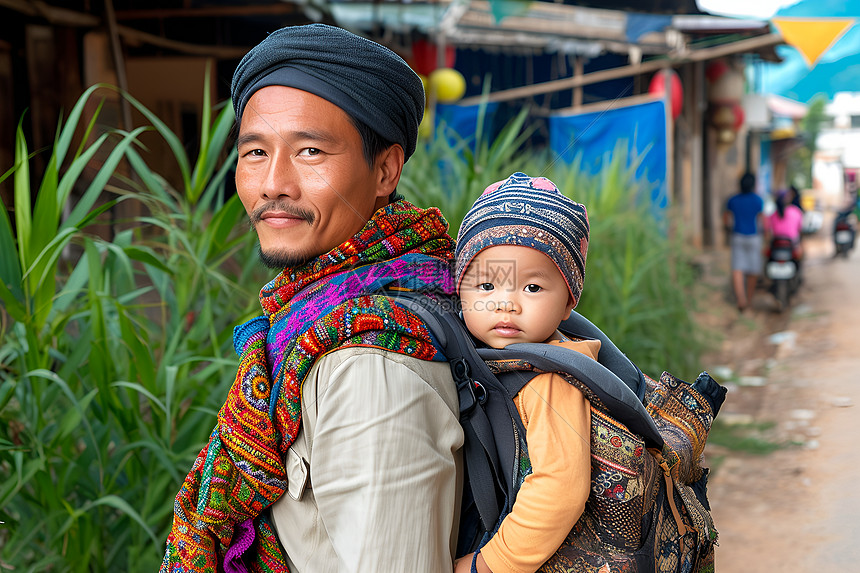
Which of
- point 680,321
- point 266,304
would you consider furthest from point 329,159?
point 680,321

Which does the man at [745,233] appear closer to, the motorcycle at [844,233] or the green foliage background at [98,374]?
the motorcycle at [844,233]

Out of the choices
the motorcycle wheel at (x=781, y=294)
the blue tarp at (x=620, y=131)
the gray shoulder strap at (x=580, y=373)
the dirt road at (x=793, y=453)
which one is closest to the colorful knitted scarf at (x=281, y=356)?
the gray shoulder strap at (x=580, y=373)

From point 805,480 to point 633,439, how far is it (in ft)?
11.8

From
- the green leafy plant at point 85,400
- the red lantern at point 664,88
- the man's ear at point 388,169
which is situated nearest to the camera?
the man's ear at point 388,169

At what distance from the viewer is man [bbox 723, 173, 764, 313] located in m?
8.48

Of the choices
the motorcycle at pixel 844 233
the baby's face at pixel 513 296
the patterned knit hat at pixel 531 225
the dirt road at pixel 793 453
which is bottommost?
the dirt road at pixel 793 453

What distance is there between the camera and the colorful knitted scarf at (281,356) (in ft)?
3.11

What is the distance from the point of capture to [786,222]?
899cm

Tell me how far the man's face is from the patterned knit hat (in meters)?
0.18

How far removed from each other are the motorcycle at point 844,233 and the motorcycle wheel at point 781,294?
5622 mm

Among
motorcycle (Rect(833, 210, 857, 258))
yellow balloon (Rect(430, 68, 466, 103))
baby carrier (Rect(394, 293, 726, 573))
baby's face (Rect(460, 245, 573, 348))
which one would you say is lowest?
motorcycle (Rect(833, 210, 857, 258))

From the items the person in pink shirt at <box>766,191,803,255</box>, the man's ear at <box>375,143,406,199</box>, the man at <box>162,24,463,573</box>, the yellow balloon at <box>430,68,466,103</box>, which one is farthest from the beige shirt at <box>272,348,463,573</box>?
the person in pink shirt at <box>766,191,803,255</box>

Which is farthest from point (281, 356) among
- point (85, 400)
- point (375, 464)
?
point (85, 400)

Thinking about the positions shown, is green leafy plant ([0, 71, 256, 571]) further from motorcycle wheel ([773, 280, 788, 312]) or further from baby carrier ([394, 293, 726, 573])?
motorcycle wheel ([773, 280, 788, 312])
